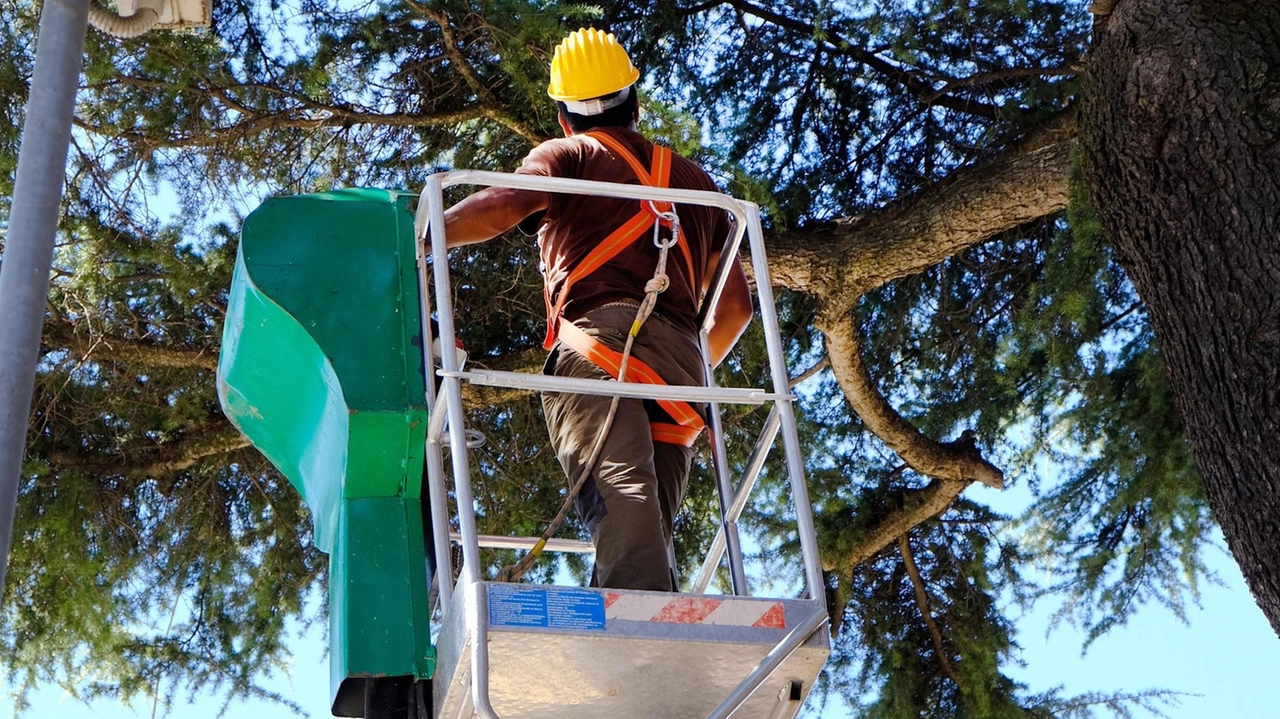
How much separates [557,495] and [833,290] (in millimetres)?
1944

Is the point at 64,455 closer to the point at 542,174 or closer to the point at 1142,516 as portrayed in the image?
the point at 542,174

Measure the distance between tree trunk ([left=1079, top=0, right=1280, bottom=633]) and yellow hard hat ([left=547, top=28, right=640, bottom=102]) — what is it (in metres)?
1.45

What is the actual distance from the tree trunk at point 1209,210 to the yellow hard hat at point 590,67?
4.77 feet

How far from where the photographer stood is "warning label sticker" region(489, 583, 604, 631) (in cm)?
340

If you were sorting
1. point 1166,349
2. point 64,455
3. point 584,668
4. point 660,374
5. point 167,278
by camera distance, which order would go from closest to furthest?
point 584,668 < point 660,374 < point 1166,349 < point 167,278 < point 64,455

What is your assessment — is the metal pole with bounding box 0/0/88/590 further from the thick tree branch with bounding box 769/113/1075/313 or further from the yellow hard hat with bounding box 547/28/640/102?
the thick tree branch with bounding box 769/113/1075/313

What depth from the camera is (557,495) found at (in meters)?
8.27

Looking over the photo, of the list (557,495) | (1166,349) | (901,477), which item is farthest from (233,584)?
(1166,349)

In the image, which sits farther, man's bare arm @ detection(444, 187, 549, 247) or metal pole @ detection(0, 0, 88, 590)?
man's bare arm @ detection(444, 187, 549, 247)

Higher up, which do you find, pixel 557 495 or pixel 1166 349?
pixel 557 495

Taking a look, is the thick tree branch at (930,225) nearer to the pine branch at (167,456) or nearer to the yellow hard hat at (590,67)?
the yellow hard hat at (590,67)

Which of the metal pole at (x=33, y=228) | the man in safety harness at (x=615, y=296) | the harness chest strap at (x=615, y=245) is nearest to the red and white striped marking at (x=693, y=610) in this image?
the man in safety harness at (x=615, y=296)

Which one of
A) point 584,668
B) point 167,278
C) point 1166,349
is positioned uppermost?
point 167,278

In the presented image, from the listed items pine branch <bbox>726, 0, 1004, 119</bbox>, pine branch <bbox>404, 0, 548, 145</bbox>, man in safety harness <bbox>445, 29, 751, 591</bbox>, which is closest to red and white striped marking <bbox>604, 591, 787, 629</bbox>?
man in safety harness <bbox>445, 29, 751, 591</bbox>
